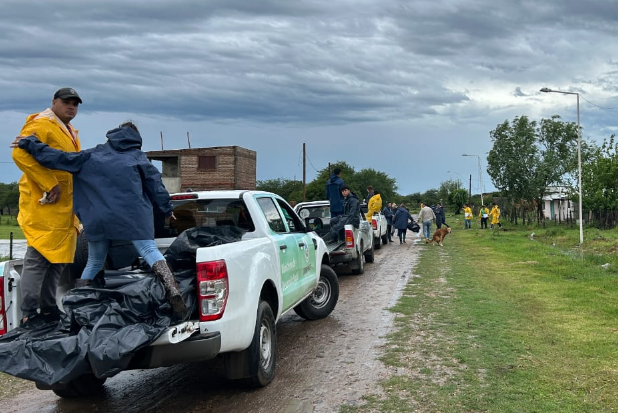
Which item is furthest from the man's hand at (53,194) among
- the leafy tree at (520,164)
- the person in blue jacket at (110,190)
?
the leafy tree at (520,164)

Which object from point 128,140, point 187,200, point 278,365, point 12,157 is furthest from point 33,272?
point 278,365

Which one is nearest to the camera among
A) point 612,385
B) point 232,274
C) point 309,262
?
point 232,274

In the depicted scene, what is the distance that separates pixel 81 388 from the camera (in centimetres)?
591

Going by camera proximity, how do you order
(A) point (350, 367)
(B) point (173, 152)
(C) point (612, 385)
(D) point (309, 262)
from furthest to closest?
1. (B) point (173, 152)
2. (D) point (309, 262)
3. (A) point (350, 367)
4. (C) point (612, 385)

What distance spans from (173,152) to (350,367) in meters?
39.1

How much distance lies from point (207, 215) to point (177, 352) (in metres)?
2.43

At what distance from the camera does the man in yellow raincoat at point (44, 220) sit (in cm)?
507

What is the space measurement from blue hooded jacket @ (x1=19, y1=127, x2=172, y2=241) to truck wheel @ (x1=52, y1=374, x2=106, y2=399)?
166cm

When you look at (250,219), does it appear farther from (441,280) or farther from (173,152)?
(173,152)

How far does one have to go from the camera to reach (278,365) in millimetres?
6738

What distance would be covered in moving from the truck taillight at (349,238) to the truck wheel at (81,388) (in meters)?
8.59

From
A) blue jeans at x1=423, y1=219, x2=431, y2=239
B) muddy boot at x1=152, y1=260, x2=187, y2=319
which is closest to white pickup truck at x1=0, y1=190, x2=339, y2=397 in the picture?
muddy boot at x1=152, y1=260, x2=187, y2=319

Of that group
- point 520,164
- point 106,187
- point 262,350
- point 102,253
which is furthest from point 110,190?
point 520,164

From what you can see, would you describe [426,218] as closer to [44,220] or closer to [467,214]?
[467,214]
